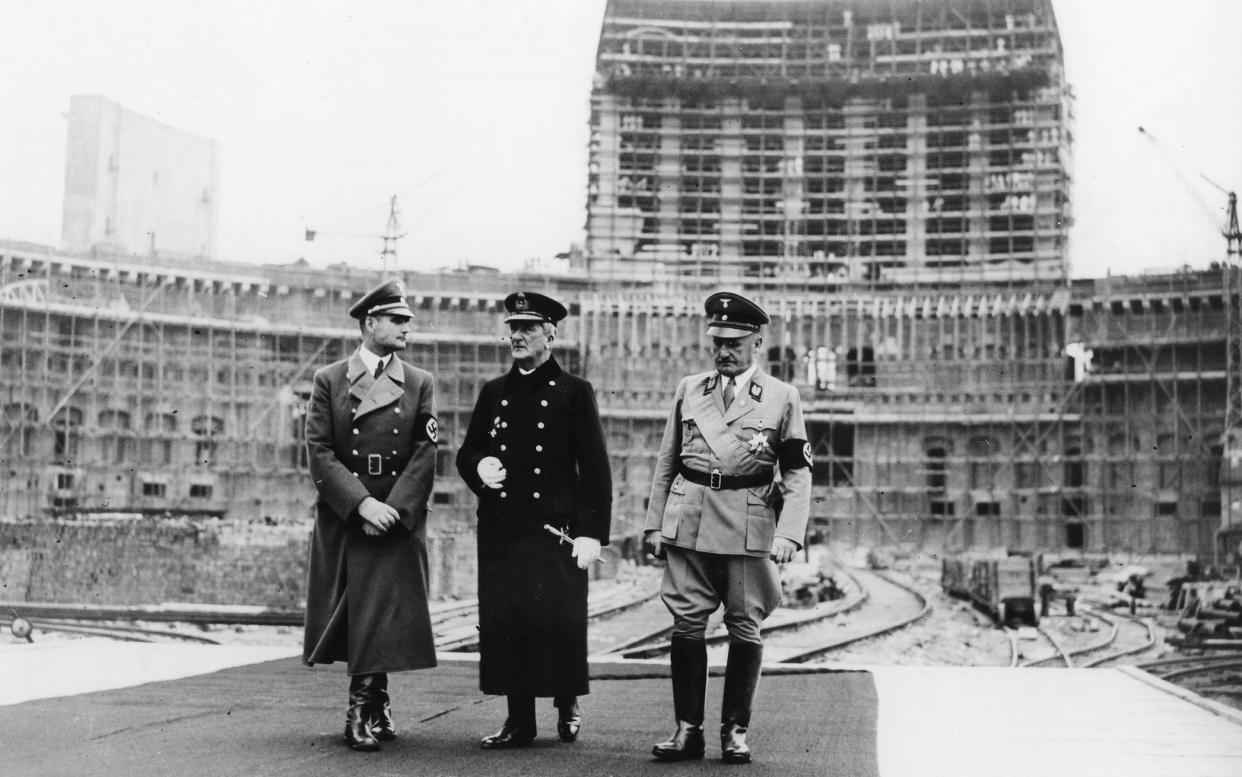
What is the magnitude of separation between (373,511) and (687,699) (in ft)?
4.46

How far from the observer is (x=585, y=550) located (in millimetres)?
5273

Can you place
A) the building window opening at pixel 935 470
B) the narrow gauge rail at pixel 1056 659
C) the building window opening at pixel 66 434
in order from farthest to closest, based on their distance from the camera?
the building window opening at pixel 935 470 → the building window opening at pixel 66 434 → the narrow gauge rail at pixel 1056 659

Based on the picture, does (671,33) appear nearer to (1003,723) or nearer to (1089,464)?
(1089,464)

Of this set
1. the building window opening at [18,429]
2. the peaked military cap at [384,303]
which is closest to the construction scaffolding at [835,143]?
the building window opening at [18,429]

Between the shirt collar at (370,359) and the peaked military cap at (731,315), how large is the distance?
1.32 metres

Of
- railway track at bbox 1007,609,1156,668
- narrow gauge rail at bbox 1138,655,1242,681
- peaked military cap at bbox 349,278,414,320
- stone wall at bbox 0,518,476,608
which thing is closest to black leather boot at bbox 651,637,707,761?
peaked military cap at bbox 349,278,414,320

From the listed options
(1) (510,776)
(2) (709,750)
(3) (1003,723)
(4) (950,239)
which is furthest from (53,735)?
(4) (950,239)

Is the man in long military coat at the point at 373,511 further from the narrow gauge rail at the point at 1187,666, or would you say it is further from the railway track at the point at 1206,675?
the narrow gauge rail at the point at 1187,666

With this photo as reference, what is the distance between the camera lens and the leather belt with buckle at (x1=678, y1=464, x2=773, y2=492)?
204 inches

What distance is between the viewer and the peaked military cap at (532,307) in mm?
5414

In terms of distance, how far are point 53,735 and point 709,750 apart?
2347mm

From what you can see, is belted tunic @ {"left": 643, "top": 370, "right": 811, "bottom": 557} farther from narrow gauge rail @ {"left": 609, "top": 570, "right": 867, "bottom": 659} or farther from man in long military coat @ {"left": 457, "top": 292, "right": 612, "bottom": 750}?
narrow gauge rail @ {"left": 609, "top": 570, "right": 867, "bottom": 659}

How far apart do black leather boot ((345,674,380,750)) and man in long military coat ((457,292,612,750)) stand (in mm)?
427

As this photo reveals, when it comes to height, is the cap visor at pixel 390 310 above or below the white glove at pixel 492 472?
above
